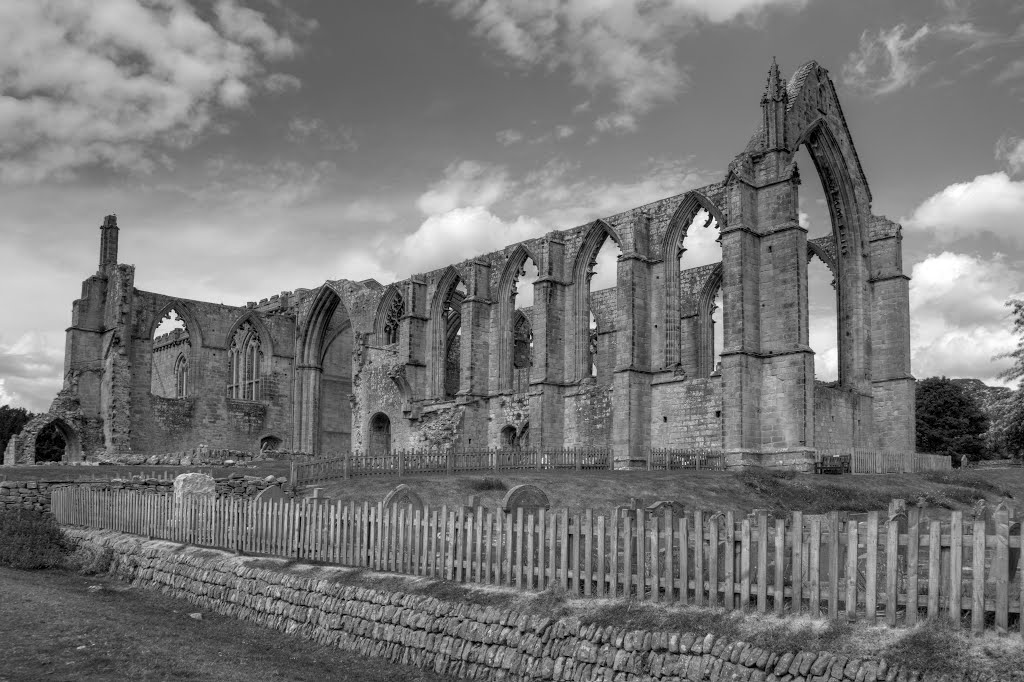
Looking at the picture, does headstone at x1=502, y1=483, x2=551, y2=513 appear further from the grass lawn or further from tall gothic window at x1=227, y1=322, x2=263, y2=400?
tall gothic window at x1=227, y1=322, x2=263, y2=400

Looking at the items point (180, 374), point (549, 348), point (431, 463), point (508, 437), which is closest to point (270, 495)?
point (431, 463)

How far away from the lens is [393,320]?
44281 mm

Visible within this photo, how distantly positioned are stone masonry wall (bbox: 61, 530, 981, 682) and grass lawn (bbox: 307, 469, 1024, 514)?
7853mm

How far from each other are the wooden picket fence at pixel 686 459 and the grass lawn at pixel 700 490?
2.31 metres

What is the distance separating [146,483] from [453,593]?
46.4 feet

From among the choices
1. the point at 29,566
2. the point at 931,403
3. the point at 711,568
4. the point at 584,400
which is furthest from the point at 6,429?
the point at 711,568

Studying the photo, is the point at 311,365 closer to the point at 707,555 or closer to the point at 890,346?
the point at 890,346

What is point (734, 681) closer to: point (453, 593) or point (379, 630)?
point (453, 593)

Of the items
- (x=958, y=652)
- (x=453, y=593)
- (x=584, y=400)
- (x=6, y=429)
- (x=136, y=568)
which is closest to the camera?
(x=958, y=652)

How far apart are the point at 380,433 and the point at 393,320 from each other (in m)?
5.76

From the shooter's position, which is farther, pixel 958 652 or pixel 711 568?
pixel 711 568

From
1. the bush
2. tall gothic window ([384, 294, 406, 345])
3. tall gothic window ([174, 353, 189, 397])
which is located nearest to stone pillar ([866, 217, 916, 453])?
tall gothic window ([384, 294, 406, 345])

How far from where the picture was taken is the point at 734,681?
7012mm

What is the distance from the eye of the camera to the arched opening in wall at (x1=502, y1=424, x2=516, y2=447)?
3656 cm
